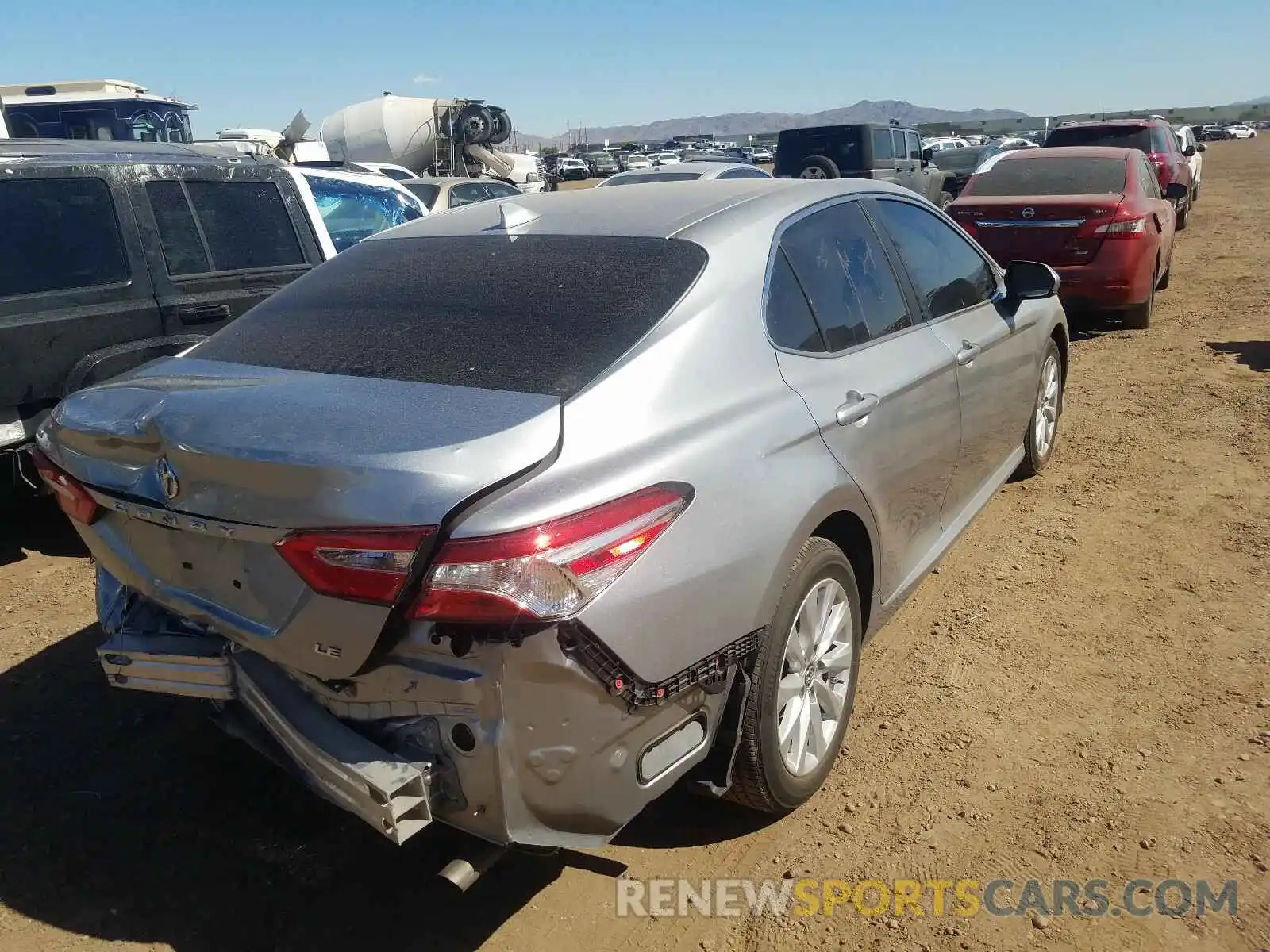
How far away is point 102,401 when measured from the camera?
2588 mm

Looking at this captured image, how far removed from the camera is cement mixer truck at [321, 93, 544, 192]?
24.0 meters

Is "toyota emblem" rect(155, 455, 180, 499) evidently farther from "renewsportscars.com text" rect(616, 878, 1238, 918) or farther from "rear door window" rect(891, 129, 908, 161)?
"rear door window" rect(891, 129, 908, 161)

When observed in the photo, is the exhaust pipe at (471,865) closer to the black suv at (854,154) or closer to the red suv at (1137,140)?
the red suv at (1137,140)

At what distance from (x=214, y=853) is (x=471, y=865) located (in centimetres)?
102

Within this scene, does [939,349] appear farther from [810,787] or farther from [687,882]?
[687,882]

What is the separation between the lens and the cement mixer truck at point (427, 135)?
2398cm

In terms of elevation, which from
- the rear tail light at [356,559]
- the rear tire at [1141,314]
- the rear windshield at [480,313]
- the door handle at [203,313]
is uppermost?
the rear windshield at [480,313]

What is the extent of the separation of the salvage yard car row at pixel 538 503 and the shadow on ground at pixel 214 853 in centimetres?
44

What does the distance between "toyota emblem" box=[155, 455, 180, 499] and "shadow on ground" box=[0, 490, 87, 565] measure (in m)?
3.05

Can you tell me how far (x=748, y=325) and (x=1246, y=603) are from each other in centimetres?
265

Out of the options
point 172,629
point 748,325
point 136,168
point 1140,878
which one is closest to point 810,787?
point 1140,878

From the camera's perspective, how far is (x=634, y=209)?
10.6 ft

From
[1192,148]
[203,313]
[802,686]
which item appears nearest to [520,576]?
[802,686]

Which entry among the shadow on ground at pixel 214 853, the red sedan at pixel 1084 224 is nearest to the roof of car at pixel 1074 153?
the red sedan at pixel 1084 224
